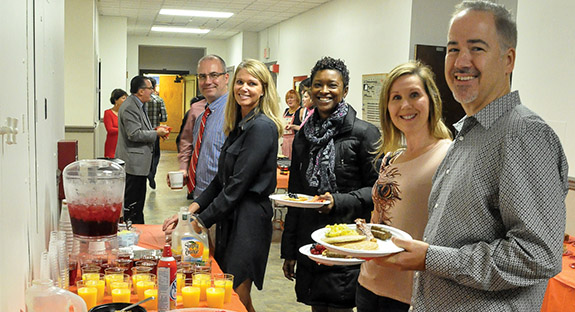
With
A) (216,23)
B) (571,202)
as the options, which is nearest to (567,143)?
Result: (571,202)

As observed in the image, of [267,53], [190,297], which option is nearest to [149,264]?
[190,297]

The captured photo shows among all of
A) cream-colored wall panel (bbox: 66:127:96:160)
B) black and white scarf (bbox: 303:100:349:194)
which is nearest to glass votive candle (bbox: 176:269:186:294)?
black and white scarf (bbox: 303:100:349:194)

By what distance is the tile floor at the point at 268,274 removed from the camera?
439cm

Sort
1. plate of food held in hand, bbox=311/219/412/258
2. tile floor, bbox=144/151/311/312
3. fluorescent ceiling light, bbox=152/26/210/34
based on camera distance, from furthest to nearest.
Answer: fluorescent ceiling light, bbox=152/26/210/34 < tile floor, bbox=144/151/311/312 < plate of food held in hand, bbox=311/219/412/258

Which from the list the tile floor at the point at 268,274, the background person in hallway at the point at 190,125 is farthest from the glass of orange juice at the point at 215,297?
the background person in hallway at the point at 190,125

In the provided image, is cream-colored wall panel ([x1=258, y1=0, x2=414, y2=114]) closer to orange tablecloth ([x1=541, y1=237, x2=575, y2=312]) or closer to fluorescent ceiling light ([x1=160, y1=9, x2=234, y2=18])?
fluorescent ceiling light ([x1=160, y1=9, x2=234, y2=18])

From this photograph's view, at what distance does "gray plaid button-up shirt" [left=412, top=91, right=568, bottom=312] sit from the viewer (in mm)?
1297

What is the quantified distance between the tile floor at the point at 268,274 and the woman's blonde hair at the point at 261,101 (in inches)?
74.4

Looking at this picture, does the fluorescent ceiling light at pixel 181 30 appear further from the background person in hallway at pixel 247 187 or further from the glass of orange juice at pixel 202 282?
the glass of orange juice at pixel 202 282

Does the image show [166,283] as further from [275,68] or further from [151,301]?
[275,68]

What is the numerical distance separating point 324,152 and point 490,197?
1376mm

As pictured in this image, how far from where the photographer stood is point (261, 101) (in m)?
2.99

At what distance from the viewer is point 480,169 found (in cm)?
140

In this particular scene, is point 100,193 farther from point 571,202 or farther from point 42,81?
point 571,202
